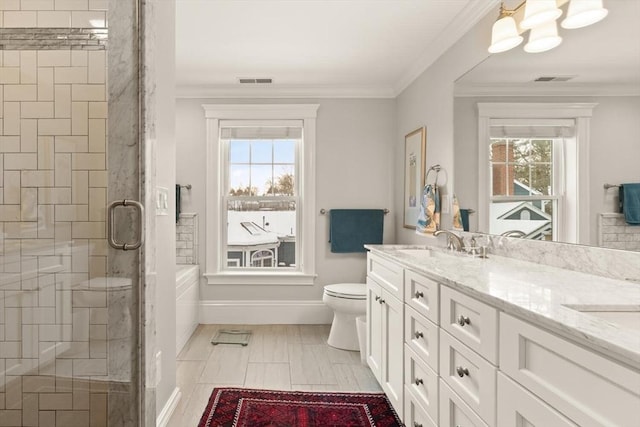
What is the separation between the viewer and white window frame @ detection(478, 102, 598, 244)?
1.69 metres

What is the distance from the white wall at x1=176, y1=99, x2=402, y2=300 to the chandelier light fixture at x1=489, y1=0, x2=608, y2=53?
1905 millimetres

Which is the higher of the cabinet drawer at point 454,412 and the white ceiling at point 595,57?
the white ceiling at point 595,57

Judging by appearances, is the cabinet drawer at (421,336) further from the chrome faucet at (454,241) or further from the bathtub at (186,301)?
the bathtub at (186,301)

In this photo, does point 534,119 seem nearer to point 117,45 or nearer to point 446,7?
point 446,7

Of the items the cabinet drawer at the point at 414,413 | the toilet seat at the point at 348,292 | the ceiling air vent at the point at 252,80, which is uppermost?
the ceiling air vent at the point at 252,80

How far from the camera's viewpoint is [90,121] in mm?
1323

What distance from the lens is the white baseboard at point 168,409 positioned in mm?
2023

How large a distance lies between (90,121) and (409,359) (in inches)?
66.1

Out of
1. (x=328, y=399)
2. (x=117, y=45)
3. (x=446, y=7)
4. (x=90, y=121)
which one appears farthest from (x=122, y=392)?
(x=446, y=7)

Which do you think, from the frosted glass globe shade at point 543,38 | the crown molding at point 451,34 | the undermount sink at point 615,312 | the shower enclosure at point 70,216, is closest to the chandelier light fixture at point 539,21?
the frosted glass globe shade at point 543,38

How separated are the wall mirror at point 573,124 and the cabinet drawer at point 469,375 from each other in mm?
732

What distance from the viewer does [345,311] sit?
10.4ft

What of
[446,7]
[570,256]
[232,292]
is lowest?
[232,292]

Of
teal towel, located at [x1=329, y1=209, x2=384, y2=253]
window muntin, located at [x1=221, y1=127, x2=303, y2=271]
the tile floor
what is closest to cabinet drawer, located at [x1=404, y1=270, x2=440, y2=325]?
the tile floor
